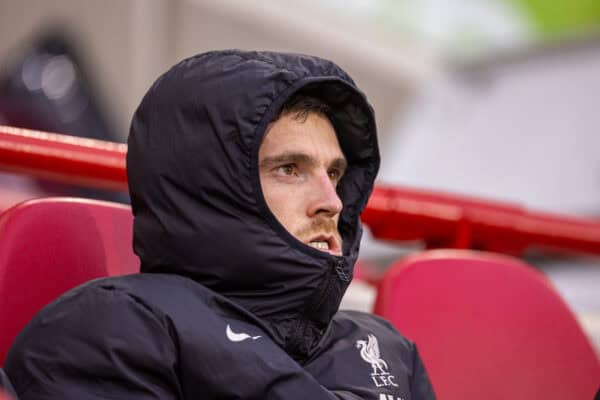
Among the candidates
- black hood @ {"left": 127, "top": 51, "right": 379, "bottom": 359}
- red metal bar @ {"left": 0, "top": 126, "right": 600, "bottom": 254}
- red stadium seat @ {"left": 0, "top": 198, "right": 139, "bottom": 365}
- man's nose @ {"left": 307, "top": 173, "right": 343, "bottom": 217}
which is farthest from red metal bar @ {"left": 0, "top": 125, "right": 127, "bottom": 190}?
man's nose @ {"left": 307, "top": 173, "right": 343, "bottom": 217}

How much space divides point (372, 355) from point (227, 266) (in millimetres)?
229

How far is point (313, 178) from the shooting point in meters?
1.26

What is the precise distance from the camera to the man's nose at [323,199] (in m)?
1.24

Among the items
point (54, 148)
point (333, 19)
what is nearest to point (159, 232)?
point (54, 148)

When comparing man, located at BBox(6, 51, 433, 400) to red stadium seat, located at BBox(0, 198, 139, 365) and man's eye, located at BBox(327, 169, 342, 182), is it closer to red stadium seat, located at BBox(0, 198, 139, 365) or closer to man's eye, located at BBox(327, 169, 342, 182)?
man's eye, located at BBox(327, 169, 342, 182)

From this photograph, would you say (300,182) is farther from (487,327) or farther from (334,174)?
(487,327)

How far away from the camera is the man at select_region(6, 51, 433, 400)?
1.08 meters

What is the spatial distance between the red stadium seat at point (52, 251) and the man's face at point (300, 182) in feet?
0.85

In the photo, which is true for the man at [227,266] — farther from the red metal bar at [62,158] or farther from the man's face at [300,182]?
the red metal bar at [62,158]

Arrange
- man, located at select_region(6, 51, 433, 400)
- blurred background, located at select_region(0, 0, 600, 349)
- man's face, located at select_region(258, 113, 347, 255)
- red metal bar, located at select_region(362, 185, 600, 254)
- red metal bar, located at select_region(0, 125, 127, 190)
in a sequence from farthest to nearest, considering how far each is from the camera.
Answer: blurred background, located at select_region(0, 0, 600, 349), red metal bar, located at select_region(362, 185, 600, 254), red metal bar, located at select_region(0, 125, 127, 190), man's face, located at select_region(258, 113, 347, 255), man, located at select_region(6, 51, 433, 400)

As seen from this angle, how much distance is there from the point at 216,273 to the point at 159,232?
0.24 ft

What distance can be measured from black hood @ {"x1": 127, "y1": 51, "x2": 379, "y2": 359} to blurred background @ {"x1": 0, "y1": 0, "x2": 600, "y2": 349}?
8.10 feet

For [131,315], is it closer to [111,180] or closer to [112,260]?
[112,260]

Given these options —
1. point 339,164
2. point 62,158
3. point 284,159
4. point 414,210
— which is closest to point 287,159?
point 284,159
